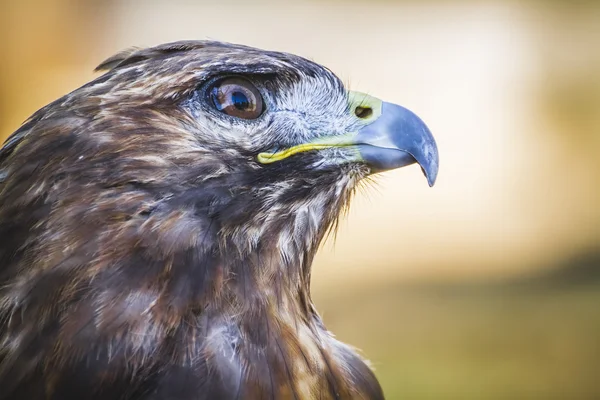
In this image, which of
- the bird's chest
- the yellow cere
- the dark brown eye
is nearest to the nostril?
the yellow cere

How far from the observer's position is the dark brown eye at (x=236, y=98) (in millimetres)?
1303

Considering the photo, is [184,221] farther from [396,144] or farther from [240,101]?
[396,144]

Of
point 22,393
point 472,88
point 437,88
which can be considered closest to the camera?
point 22,393

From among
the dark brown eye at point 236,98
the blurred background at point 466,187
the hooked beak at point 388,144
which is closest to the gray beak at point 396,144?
the hooked beak at point 388,144

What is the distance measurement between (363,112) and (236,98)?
0.78ft

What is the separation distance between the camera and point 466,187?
4430mm

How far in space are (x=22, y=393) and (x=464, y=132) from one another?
341cm

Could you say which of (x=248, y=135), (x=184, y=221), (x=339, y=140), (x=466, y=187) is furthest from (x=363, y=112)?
(x=466, y=187)

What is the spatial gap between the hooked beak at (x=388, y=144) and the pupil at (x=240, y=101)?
3.4 inches

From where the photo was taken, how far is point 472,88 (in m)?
4.34

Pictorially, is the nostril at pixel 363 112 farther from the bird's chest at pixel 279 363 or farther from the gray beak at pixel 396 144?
the bird's chest at pixel 279 363

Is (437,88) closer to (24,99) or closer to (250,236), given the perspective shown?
(24,99)

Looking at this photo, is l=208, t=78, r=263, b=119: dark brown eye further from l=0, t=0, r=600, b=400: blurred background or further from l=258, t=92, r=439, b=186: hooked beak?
l=0, t=0, r=600, b=400: blurred background

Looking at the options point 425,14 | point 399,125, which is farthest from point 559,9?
point 399,125
